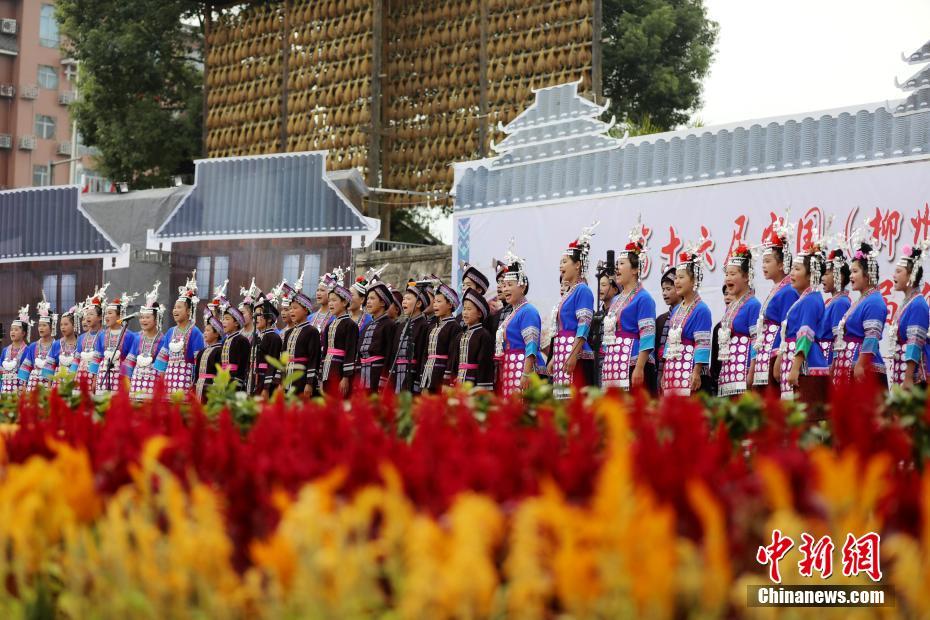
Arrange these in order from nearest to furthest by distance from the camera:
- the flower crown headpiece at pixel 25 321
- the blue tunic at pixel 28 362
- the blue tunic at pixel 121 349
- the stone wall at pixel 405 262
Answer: the blue tunic at pixel 121 349
the stone wall at pixel 405 262
the blue tunic at pixel 28 362
the flower crown headpiece at pixel 25 321

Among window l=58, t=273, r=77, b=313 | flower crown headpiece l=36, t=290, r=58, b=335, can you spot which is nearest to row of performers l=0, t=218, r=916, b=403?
flower crown headpiece l=36, t=290, r=58, b=335

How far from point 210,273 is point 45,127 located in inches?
958

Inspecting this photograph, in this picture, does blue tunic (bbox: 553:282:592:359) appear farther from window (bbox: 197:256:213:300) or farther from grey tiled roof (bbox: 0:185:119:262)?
grey tiled roof (bbox: 0:185:119:262)

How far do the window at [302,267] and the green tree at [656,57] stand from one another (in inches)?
308

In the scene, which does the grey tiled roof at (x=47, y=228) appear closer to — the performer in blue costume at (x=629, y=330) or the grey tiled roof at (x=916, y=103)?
the performer in blue costume at (x=629, y=330)

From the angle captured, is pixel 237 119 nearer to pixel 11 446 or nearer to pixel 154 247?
pixel 154 247

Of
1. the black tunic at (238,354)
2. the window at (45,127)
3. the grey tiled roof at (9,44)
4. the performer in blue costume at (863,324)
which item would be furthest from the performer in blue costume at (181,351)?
the window at (45,127)

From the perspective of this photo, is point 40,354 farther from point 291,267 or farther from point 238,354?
point 238,354

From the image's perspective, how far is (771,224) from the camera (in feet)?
33.6

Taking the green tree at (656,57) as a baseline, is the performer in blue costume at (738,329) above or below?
below

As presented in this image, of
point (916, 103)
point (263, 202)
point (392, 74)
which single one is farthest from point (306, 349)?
point (392, 74)

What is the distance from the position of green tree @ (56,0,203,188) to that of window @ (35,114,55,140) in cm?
1652

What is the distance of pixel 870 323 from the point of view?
26.0 feet

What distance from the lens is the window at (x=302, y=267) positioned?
14891 millimetres
